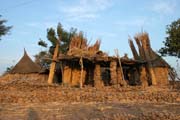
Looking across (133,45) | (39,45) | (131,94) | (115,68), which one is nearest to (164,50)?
(133,45)

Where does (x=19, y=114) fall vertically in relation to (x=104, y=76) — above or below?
below

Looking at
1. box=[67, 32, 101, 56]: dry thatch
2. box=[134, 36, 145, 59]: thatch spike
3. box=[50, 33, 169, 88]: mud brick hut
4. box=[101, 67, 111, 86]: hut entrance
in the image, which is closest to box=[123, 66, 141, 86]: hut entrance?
box=[50, 33, 169, 88]: mud brick hut

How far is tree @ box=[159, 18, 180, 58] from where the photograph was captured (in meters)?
30.0

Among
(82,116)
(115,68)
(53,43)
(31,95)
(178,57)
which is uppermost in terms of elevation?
(53,43)

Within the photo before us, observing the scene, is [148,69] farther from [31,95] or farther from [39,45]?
[39,45]

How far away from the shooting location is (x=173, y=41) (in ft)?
99.5

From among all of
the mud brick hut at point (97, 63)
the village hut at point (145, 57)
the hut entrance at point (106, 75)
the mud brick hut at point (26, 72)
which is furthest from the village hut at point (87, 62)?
the mud brick hut at point (26, 72)

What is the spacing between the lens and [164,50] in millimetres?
31750

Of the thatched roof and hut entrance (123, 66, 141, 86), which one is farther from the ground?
the thatched roof

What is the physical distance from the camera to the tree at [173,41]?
29969mm

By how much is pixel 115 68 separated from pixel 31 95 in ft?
28.0

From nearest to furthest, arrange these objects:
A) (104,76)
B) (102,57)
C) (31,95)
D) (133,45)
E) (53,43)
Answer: (31,95) → (102,57) → (133,45) → (104,76) → (53,43)

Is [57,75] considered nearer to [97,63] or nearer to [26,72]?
[26,72]

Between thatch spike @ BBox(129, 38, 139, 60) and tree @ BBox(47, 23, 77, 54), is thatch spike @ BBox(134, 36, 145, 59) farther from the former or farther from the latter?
tree @ BBox(47, 23, 77, 54)
